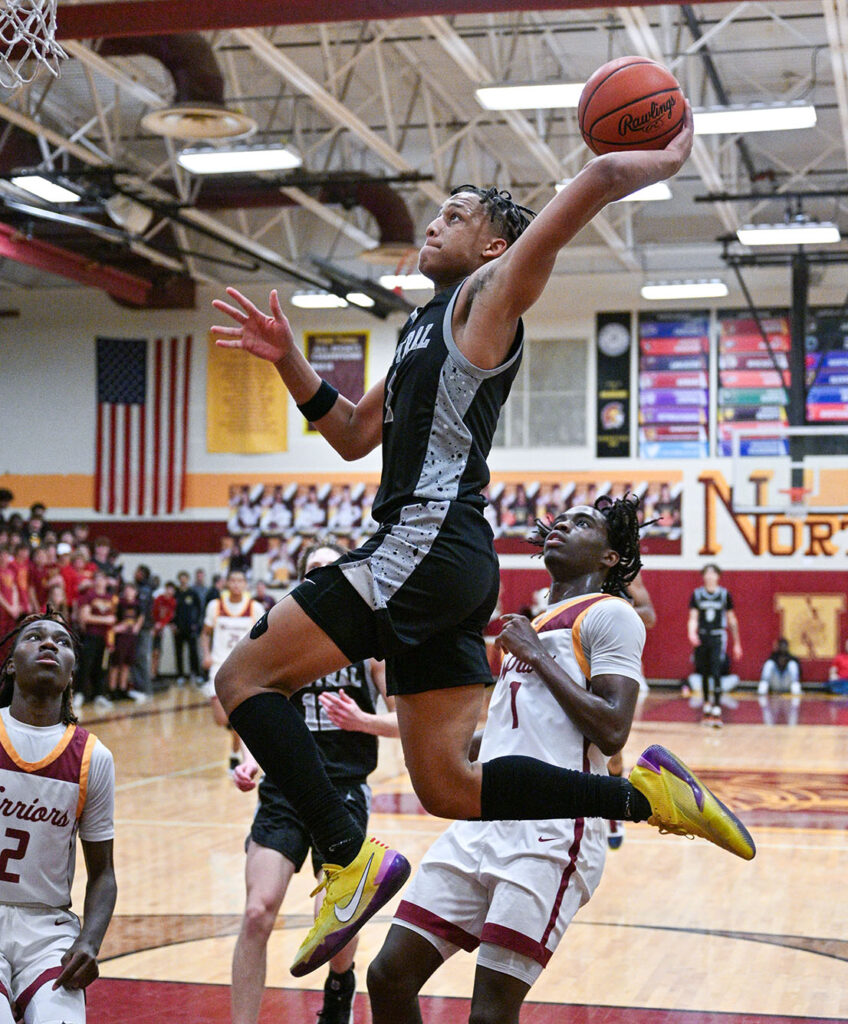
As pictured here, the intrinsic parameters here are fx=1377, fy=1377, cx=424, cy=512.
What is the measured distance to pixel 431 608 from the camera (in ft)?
9.52

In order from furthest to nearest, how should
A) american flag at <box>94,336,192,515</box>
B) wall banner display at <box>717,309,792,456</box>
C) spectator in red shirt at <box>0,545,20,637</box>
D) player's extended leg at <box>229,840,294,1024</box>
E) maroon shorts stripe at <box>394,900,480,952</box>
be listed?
american flag at <box>94,336,192,515</box>
wall banner display at <box>717,309,792,456</box>
spectator in red shirt at <box>0,545,20,637</box>
player's extended leg at <box>229,840,294,1024</box>
maroon shorts stripe at <box>394,900,480,952</box>

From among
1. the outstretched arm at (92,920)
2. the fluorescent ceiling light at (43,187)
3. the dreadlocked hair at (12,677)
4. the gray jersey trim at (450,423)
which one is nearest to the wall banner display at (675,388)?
the fluorescent ceiling light at (43,187)

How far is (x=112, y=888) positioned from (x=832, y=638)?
63.0 ft

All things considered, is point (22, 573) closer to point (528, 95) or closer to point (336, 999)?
point (528, 95)

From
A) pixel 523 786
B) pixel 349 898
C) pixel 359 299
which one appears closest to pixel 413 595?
pixel 523 786

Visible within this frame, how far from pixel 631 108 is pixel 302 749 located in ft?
5.46

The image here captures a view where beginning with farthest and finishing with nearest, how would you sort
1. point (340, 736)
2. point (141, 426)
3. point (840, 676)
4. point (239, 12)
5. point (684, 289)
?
point (141, 426) → point (840, 676) → point (684, 289) → point (239, 12) → point (340, 736)

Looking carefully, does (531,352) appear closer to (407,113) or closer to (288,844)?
(407,113)

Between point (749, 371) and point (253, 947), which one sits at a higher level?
point (749, 371)

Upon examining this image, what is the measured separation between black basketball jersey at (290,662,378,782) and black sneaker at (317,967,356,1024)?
68 centimetres

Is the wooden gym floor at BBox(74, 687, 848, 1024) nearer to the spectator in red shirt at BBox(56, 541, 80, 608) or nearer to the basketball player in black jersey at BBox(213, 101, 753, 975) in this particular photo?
the basketball player in black jersey at BBox(213, 101, 753, 975)

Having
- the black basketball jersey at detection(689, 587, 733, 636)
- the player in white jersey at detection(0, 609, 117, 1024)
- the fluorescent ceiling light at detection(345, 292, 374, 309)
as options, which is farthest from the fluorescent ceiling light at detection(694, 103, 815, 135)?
the player in white jersey at detection(0, 609, 117, 1024)

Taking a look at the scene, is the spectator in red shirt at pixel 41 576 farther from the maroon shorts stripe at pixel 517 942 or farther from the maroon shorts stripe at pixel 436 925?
the maroon shorts stripe at pixel 517 942

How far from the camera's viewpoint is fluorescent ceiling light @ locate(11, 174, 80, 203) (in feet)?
46.4
